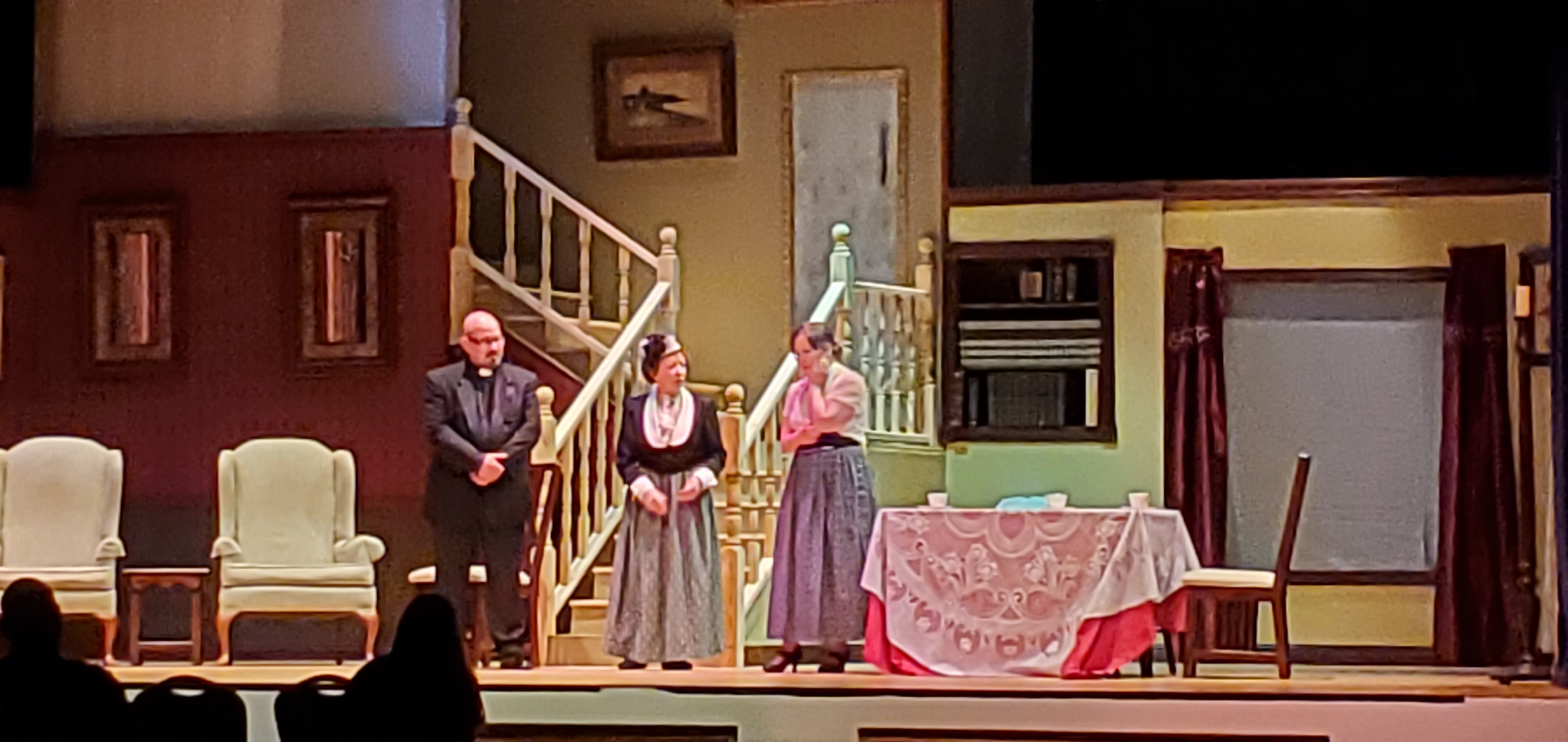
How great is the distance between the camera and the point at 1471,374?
8.61 metres

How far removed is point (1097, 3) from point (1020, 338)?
1.54 metres

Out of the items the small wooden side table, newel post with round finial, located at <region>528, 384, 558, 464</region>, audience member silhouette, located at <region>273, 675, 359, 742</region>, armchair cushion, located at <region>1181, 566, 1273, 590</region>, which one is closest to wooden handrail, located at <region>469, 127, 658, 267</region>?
newel post with round finial, located at <region>528, 384, 558, 464</region>

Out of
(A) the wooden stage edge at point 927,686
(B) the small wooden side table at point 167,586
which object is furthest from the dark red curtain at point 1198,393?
(B) the small wooden side table at point 167,586

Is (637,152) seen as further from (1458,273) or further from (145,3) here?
(1458,273)

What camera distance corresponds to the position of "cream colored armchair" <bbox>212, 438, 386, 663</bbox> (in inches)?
288

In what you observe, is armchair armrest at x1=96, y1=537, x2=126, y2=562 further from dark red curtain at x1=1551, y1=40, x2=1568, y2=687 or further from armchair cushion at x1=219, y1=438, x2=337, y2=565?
dark red curtain at x1=1551, y1=40, x2=1568, y2=687

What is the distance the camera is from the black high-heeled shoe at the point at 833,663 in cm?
706

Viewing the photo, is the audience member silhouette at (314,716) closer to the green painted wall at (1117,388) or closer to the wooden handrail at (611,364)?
the wooden handrail at (611,364)

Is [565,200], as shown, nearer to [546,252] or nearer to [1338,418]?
[546,252]

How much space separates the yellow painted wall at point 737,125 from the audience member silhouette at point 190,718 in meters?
5.36

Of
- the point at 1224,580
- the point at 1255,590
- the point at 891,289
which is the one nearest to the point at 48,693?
the point at 1224,580

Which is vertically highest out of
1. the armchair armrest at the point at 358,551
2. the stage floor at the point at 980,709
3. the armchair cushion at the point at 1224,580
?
the armchair armrest at the point at 358,551

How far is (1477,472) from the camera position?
855cm

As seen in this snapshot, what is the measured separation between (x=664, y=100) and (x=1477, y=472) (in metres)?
3.90
